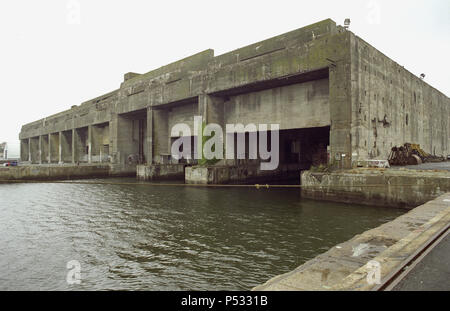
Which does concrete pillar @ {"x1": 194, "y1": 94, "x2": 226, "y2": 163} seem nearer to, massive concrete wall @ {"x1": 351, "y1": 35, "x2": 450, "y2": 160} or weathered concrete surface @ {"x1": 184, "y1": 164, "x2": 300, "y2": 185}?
weathered concrete surface @ {"x1": 184, "y1": 164, "x2": 300, "y2": 185}

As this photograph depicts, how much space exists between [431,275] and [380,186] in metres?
13.0

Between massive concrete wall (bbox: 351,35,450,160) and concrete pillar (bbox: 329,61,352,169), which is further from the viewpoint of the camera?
massive concrete wall (bbox: 351,35,450,160)

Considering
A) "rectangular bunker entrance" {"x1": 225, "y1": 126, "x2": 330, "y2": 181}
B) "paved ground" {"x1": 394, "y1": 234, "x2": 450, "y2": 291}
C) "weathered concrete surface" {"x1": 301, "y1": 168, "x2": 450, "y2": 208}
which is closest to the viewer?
"paved ground" {"x1": 394, "y1": 234, "x2": 450, "y2": 291}

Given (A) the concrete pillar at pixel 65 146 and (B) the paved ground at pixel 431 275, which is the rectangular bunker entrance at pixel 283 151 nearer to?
(B) the paved ground at pixel 431 275

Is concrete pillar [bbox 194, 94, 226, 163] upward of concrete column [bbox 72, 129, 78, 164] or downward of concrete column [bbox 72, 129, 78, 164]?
upward

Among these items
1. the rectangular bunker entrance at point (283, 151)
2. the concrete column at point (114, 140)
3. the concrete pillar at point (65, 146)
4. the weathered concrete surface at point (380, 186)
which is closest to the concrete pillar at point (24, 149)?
the concrete pillar at point (65, 146)

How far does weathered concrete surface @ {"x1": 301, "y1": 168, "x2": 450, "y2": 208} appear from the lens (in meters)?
14.5

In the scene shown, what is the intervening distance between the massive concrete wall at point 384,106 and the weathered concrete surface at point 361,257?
13961 millimetres

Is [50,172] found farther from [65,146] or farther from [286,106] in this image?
[65,146]

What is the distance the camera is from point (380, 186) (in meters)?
16.0

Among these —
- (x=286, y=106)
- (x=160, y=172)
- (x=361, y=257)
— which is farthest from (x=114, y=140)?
(x=361, y=257)

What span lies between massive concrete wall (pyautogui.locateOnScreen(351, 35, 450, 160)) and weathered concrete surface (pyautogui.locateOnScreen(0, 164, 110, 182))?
36112 mm

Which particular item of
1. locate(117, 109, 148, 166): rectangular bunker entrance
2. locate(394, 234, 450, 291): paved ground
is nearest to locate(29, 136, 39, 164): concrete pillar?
locate(117, 109, 148, 166): rectangular bunker entrance

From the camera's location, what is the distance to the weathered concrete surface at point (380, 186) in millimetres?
14508
